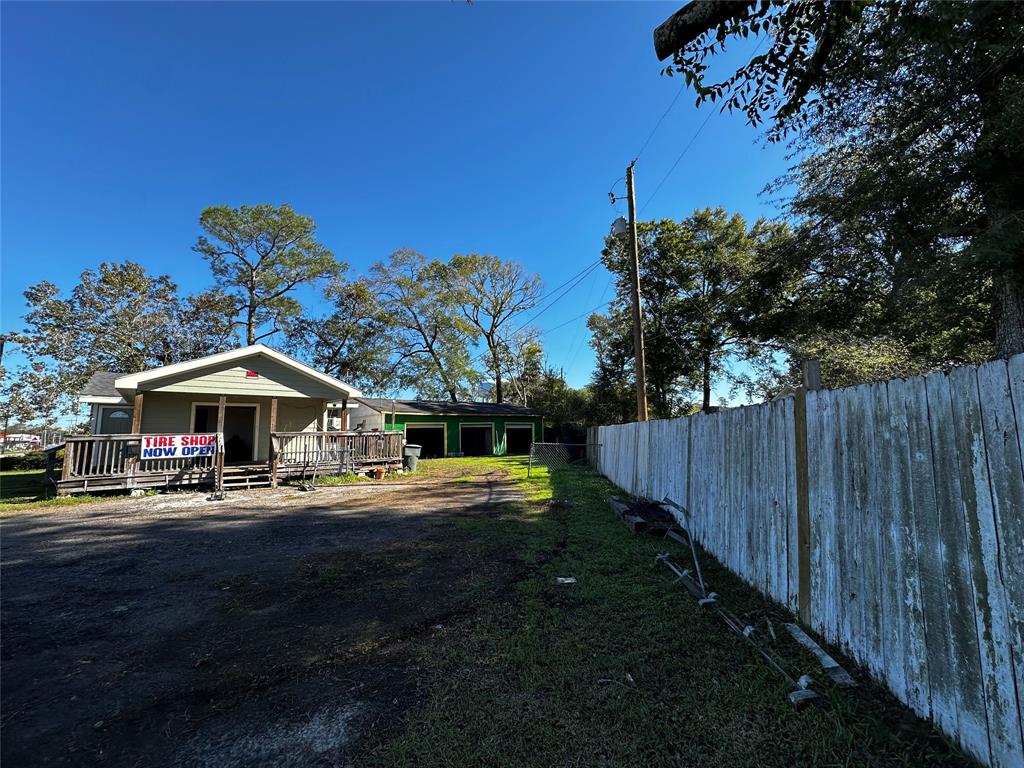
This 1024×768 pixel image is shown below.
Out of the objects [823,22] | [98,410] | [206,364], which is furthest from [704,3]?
[98,410]

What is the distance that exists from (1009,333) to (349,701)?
1162 centimetres

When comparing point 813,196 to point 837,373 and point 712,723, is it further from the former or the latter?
point 712,723

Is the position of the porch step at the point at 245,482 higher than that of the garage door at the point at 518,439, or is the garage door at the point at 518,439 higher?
the garage door at the point at 518,439

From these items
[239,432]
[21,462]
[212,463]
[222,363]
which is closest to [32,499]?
[212,463]

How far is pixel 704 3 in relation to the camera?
2035mm

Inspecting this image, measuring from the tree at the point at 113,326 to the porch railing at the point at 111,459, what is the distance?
52.8ft

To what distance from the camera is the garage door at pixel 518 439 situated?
2692 centimetres

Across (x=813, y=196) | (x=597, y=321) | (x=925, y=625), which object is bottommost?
(x=925, y=625)

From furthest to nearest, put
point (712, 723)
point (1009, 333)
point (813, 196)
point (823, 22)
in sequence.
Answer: point (813, 196) < point (1009, 333) < point (823, 22) < point (712, 723)

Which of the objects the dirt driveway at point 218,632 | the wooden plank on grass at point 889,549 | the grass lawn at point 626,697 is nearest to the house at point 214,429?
the dirt driveway at point 218,632

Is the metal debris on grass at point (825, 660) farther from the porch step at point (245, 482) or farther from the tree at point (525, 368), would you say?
the tree at point (525, 368)

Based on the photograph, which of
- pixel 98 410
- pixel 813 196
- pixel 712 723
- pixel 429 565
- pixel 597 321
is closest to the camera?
pixel 712 723

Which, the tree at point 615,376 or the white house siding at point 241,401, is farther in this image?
the tree at point 615,376

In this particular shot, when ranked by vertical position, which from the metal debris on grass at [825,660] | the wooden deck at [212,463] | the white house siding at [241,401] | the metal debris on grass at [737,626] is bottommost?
the metal debris on grass at [737,626]
